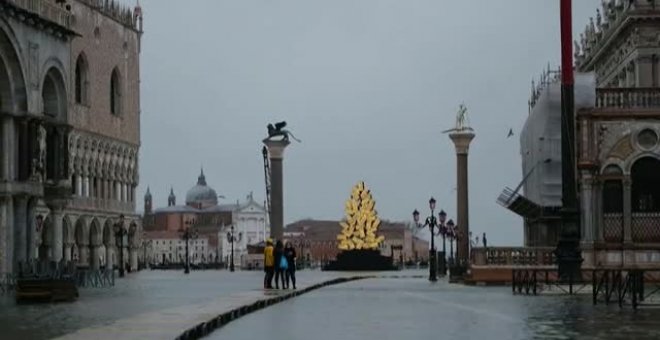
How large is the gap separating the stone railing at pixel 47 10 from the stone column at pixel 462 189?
90.7ft

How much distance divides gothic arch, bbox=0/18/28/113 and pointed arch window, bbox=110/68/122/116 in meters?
70.0

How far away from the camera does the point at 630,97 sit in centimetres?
5106

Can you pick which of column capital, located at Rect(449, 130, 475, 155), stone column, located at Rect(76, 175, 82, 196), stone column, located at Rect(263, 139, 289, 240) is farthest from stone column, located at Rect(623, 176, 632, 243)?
stone column, located at Rect(76, 175, 82, 196)

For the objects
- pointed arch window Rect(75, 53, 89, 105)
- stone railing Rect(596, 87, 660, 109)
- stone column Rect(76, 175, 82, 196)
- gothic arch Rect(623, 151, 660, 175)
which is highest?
pointed arch window Rect(75, 53, 89, 105)

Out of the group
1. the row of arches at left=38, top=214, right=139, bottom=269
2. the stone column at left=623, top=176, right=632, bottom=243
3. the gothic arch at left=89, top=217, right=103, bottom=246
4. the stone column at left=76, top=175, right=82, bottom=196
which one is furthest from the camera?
the gothic arch at left=89, top=217, right=103, bottom=246

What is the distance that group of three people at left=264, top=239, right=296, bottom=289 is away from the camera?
43781 mm

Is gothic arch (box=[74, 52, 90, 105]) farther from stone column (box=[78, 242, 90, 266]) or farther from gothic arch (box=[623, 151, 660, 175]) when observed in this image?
gothic arch (box=[623, 151, 660, 175])

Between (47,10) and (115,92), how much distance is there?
226 feet

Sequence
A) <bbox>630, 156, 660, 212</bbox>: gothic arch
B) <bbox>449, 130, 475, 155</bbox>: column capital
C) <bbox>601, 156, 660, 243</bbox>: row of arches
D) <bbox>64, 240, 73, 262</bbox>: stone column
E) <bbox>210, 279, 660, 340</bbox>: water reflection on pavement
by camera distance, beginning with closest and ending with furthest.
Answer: <bbox>210, 279, 660, 340</bbox>: water reflection on pavement < <bbox>601, 156, 660, 243</bbox>: row of arches < <bbox>630, 156, 660, 212</bbox>: gothic arch < <bbox>449, 130, 475, 155</bbox>: column capital < <bbox>64, 240, 73, 262</bbox>: stone column

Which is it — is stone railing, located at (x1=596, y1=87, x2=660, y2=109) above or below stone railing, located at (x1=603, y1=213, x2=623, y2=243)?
above

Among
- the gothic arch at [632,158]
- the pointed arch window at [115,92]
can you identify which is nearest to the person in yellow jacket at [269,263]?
the gothic arch at [632,158]

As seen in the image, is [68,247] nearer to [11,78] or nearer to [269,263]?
[269,263]

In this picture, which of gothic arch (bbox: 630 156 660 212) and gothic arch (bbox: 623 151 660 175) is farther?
gothic arch (bbox: 630 156 660 212)

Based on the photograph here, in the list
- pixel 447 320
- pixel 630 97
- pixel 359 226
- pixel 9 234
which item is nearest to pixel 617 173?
pixel 630 97
